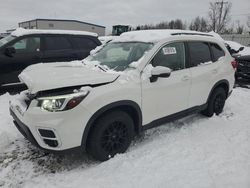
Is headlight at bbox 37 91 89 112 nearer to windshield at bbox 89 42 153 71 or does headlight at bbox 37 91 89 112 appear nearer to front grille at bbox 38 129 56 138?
front grille at bbox 38 129 56 138

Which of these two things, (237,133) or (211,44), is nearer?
(237,133)

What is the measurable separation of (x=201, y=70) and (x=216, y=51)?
0.86 m

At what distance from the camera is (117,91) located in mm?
3545

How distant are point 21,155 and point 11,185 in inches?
29.9

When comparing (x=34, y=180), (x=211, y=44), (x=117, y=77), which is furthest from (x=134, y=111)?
(x=211, y=44)

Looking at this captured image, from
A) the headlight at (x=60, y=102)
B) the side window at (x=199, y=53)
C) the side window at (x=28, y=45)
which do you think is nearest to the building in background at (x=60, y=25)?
the side window at (x=28, y=45)

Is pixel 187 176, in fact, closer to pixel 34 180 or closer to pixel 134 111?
pixel 134 111

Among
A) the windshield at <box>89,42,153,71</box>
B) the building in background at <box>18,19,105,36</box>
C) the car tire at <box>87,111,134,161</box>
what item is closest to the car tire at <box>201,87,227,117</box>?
the windshield at <box>89,42,153,71</box>

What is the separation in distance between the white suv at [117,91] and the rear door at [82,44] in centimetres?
326

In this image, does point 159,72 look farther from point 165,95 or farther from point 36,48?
point 36,48

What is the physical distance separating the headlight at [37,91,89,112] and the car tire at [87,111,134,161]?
49 cm

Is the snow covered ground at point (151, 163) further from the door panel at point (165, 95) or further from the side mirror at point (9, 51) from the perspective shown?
the side mirror at point (9, 51)

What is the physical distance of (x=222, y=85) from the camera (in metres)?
5.65

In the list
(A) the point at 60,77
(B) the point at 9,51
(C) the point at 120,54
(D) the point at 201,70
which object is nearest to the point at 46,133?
(A) the point at 60,77
